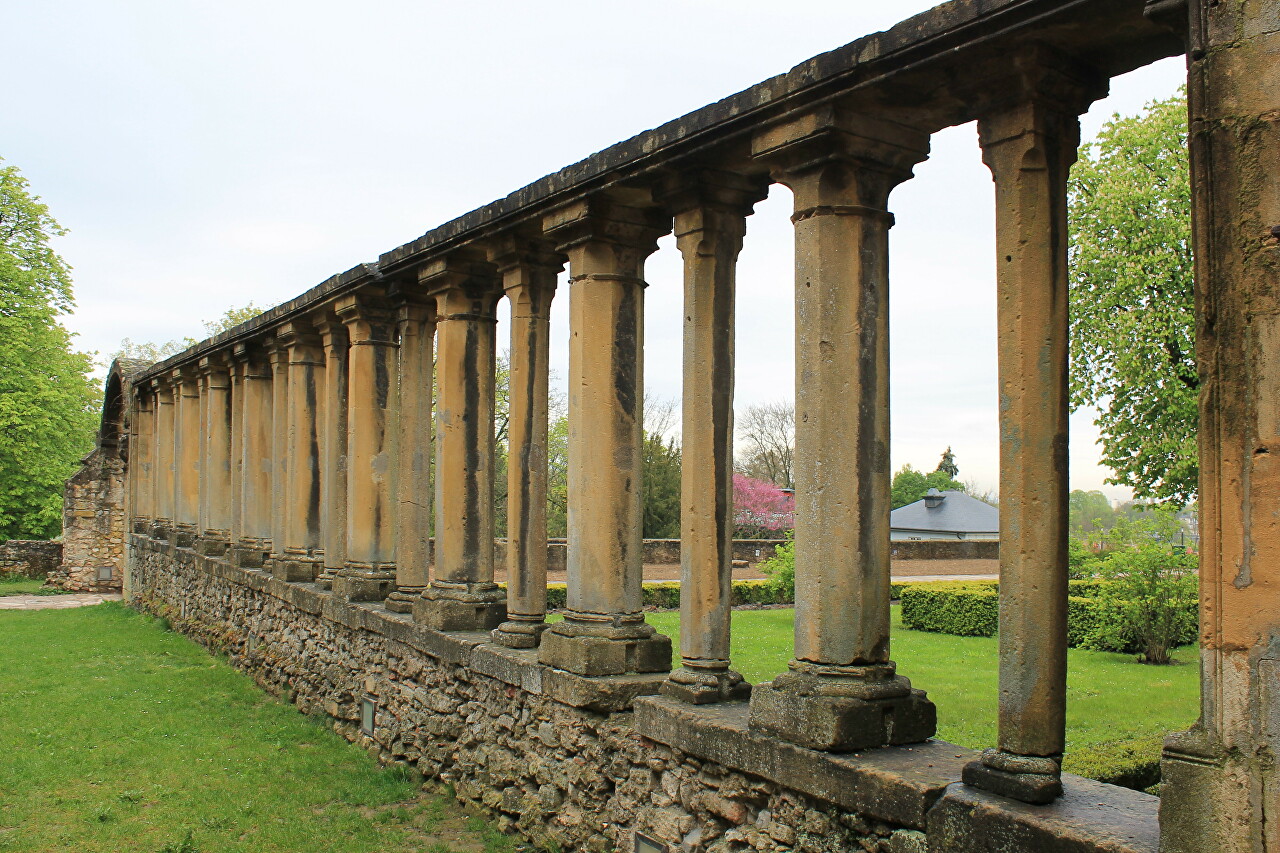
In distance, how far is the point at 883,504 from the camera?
5.01 meters

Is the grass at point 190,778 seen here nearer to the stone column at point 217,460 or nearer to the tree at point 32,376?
the stone column at point 217,460

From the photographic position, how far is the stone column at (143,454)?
22.5 meters

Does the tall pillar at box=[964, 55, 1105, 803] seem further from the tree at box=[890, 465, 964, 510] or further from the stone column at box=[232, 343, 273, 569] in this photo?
the tree at box=[890, 465, 964, 510]

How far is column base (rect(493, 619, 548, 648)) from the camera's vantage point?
25.0 feet

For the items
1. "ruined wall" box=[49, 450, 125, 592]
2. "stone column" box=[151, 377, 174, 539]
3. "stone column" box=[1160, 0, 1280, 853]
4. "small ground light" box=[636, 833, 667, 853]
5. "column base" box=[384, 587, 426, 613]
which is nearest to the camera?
"stone column" box=[1160, 0, 1280, 853]

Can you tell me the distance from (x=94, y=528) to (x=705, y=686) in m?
25.1

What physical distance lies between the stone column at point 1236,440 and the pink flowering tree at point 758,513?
1593 inches

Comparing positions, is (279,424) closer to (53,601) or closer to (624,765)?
(624,765)

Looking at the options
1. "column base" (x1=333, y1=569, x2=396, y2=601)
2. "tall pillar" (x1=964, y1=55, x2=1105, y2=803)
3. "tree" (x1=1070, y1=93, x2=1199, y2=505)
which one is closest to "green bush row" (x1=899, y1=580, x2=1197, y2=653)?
"tree" (x1=1070, y1=93, x2=1199, y2=505)

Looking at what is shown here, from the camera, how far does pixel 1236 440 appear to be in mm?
3174

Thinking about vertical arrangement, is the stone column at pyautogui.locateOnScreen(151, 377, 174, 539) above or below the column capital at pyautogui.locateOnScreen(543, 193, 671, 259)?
below

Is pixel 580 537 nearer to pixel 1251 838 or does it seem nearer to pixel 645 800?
pixel 645 800

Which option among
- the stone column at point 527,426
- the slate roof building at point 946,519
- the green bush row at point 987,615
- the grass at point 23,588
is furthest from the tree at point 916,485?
the stone column at point 527,426

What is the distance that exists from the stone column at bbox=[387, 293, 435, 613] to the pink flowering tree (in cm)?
3409
